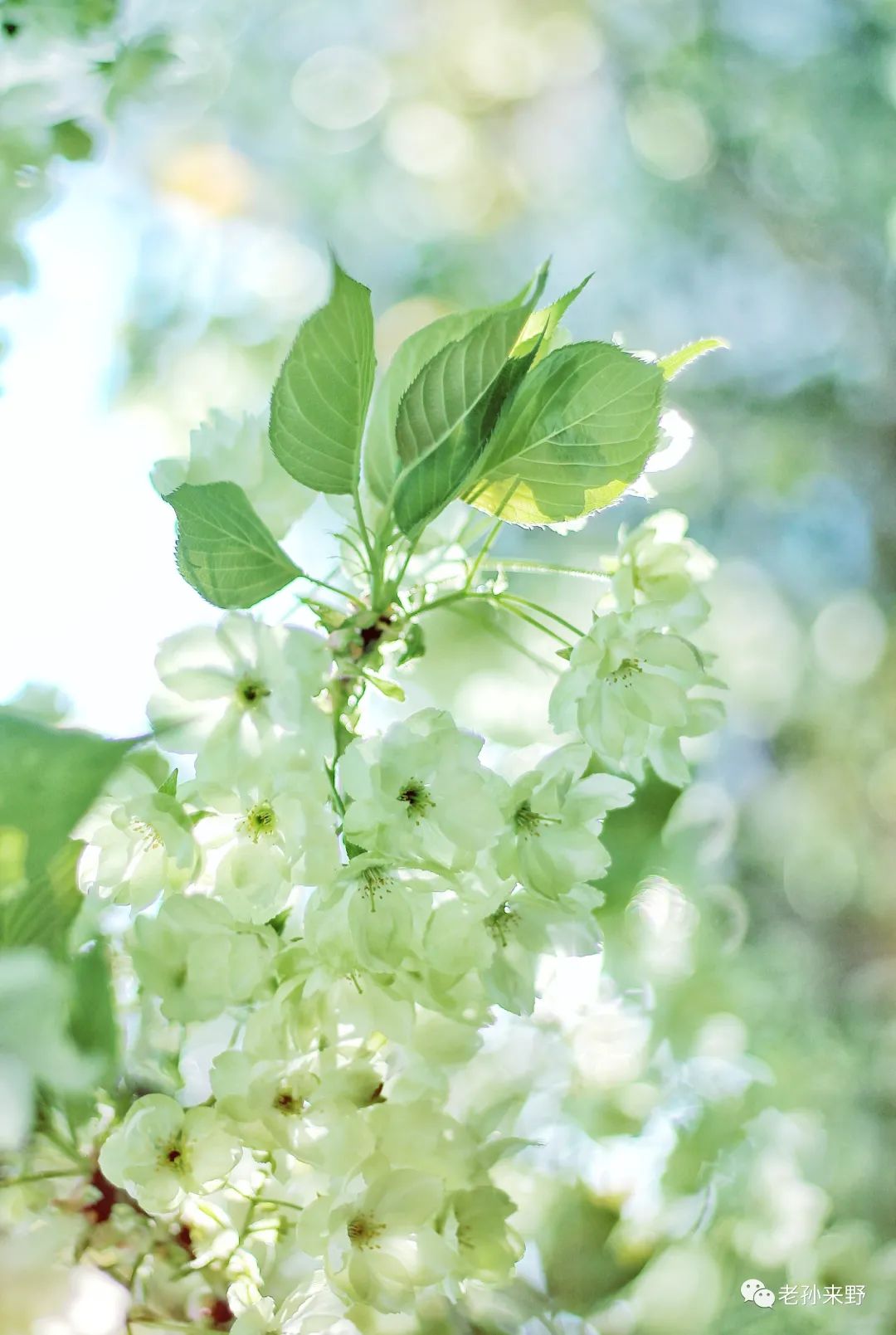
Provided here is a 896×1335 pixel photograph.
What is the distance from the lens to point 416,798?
30cm

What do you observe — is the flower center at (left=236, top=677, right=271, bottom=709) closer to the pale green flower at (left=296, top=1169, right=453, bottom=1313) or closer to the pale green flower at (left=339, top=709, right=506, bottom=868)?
the pale green flower at (left=339, top=709, right=506, bottom=868)

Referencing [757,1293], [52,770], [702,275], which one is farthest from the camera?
[702,275]

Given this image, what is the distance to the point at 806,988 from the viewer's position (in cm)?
118

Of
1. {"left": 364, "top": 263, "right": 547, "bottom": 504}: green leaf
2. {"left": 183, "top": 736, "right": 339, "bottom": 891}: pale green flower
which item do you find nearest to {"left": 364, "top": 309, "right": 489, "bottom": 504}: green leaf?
{"left": 364, "top": 263, "right": 547, "bottom": 504}: green leaf

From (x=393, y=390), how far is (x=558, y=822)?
16cm

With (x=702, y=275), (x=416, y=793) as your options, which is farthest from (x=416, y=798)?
(x=702, y=275)

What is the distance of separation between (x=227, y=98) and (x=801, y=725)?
1327 millimetres

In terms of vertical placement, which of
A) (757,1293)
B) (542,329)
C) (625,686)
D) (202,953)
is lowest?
(757,1293)

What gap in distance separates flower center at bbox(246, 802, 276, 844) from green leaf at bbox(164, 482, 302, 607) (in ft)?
0.21

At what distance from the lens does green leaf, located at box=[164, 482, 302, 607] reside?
0.30 m

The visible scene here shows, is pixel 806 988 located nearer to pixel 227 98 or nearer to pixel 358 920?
pixel 358 920

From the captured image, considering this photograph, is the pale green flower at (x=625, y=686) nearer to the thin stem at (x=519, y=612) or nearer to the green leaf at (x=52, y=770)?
the thin stem at (x=519, y=612)

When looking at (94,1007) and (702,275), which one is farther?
(702,275)

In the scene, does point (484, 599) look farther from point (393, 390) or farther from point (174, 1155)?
point (174, 1155)
